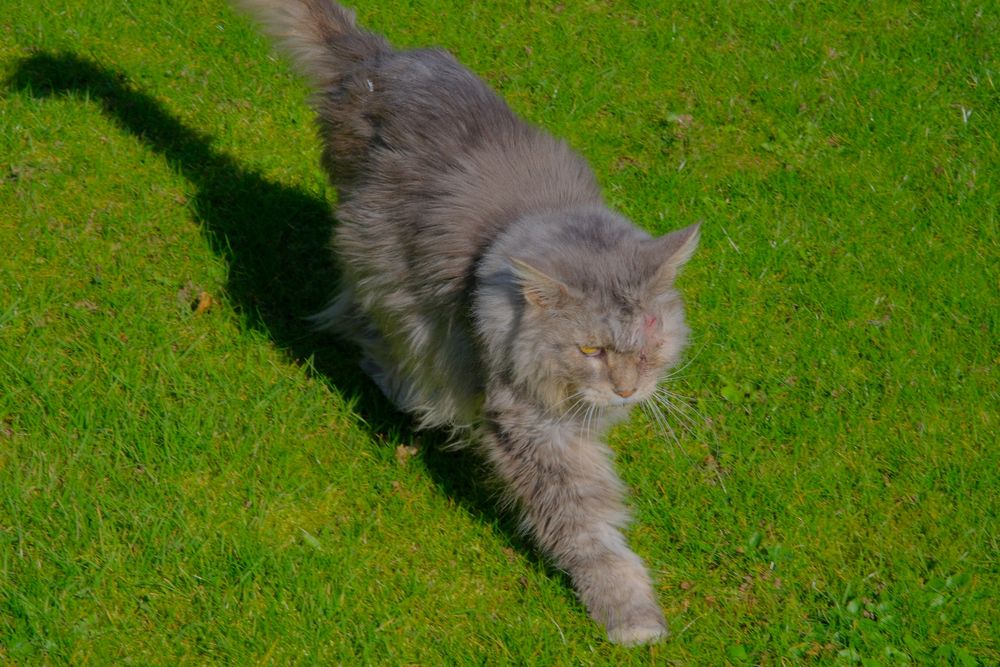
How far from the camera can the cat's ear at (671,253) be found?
3.58 metres

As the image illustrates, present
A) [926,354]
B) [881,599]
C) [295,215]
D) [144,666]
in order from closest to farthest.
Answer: [144,666] → [881,599] → [926,354] → [295,215]

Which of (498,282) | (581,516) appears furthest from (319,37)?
(581,516)

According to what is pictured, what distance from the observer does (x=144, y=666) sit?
3359 millimetres

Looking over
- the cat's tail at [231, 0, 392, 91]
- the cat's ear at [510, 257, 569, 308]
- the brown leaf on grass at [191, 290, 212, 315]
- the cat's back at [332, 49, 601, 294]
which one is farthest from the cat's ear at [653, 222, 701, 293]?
the brown leaf on grass at [191, 290, 212, 315]

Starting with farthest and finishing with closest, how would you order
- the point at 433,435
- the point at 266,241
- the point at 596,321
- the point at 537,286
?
1. the point at 266,241
2. the point at 433,435
3. the point at 596,321
4. the point at 537,286

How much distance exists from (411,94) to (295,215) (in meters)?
1.41

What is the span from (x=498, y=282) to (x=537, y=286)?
24cm

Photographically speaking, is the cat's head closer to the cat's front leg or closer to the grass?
the cat's front leg

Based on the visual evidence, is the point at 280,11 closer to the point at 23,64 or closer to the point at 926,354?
the point at 23,64

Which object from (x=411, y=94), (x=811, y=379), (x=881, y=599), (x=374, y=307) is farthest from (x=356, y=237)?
(x=881, y=599)

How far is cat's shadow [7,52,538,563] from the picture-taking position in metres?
4.47

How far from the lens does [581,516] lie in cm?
380

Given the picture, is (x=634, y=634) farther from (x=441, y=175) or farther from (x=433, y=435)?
(x=441, y=175)

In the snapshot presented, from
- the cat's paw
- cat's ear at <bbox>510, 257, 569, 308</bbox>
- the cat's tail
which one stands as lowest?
the cat's paw
